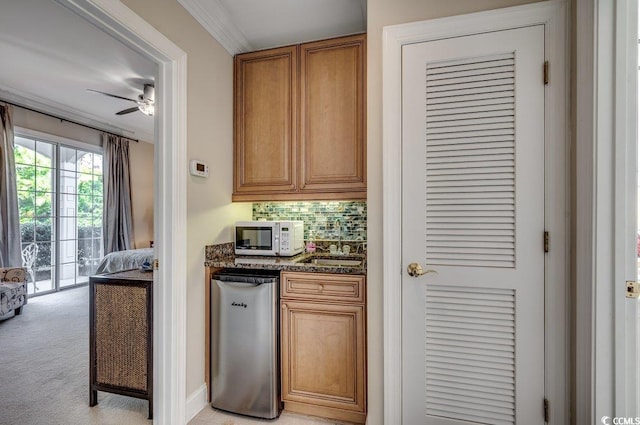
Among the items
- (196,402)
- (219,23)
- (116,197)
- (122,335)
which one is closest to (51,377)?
(122,335)

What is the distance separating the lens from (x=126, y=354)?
2025 mm

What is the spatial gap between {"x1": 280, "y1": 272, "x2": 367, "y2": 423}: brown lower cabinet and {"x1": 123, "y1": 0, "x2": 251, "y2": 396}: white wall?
574mm

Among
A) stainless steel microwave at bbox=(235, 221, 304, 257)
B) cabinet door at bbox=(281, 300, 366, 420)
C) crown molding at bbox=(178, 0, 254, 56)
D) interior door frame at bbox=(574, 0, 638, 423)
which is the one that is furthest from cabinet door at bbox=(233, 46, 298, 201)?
interior door frame at bbox=(574, 0, 638, 423)

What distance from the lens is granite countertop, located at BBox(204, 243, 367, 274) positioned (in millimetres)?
1969

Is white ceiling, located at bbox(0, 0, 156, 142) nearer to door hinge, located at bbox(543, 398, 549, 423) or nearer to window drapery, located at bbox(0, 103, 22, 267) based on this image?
window drapery, located at bbox(0, 103, 22, 267)

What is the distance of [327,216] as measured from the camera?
2.70 metres

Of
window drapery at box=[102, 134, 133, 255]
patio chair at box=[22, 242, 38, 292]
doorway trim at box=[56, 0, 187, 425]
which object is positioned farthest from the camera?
window drapery at box=[102, 134, 133, 255]

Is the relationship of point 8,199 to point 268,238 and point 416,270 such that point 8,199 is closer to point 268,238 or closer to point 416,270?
point 268,238

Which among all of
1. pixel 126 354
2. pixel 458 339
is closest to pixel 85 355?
pixel 126 354

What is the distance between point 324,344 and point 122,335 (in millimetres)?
1262

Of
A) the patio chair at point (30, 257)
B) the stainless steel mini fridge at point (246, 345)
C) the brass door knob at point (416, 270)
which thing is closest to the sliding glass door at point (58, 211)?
the patio chair at point (30, 257)

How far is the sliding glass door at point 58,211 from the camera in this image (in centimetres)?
452

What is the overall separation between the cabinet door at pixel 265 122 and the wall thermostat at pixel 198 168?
0.40m

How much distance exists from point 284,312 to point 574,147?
1.76 m
